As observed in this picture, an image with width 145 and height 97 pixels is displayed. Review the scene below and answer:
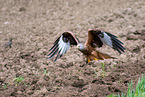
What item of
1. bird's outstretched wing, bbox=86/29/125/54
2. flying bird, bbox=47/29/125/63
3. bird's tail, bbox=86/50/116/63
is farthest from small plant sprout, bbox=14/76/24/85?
bird's outstretched wing, bbox=86/29/125/54

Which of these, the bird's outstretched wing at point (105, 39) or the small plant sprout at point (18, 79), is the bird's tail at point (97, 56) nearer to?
the bird's outstretched wing at point (105, 39)

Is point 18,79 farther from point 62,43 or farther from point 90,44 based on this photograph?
point 90,44

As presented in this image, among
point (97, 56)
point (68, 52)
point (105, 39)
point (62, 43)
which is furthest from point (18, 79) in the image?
point (105, 39)

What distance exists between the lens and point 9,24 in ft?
18.2

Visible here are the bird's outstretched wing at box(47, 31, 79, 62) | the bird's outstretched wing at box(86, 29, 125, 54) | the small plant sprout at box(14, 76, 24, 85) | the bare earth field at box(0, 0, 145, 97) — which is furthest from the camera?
the bird's outstretched wing at box(47, 31, 79, 62)

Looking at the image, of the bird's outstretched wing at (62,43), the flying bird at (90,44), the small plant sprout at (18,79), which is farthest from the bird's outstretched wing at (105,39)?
the small plant sprout at (18,79)

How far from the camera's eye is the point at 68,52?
4383mm

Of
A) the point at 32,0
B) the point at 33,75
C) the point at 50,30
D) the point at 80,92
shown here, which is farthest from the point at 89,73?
the point at 32,0

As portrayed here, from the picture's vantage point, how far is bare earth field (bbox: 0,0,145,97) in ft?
10.6

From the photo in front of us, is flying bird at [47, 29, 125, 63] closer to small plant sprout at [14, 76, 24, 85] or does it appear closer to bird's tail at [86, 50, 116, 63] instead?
bird's tail at [86, 50, 116, 63]

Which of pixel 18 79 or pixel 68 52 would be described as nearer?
pixel 18 79

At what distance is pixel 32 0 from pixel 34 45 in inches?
119

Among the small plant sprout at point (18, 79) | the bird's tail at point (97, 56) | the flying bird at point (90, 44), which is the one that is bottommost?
the small plant sprout at point (18, 79)

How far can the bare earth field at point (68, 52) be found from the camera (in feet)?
10.6
